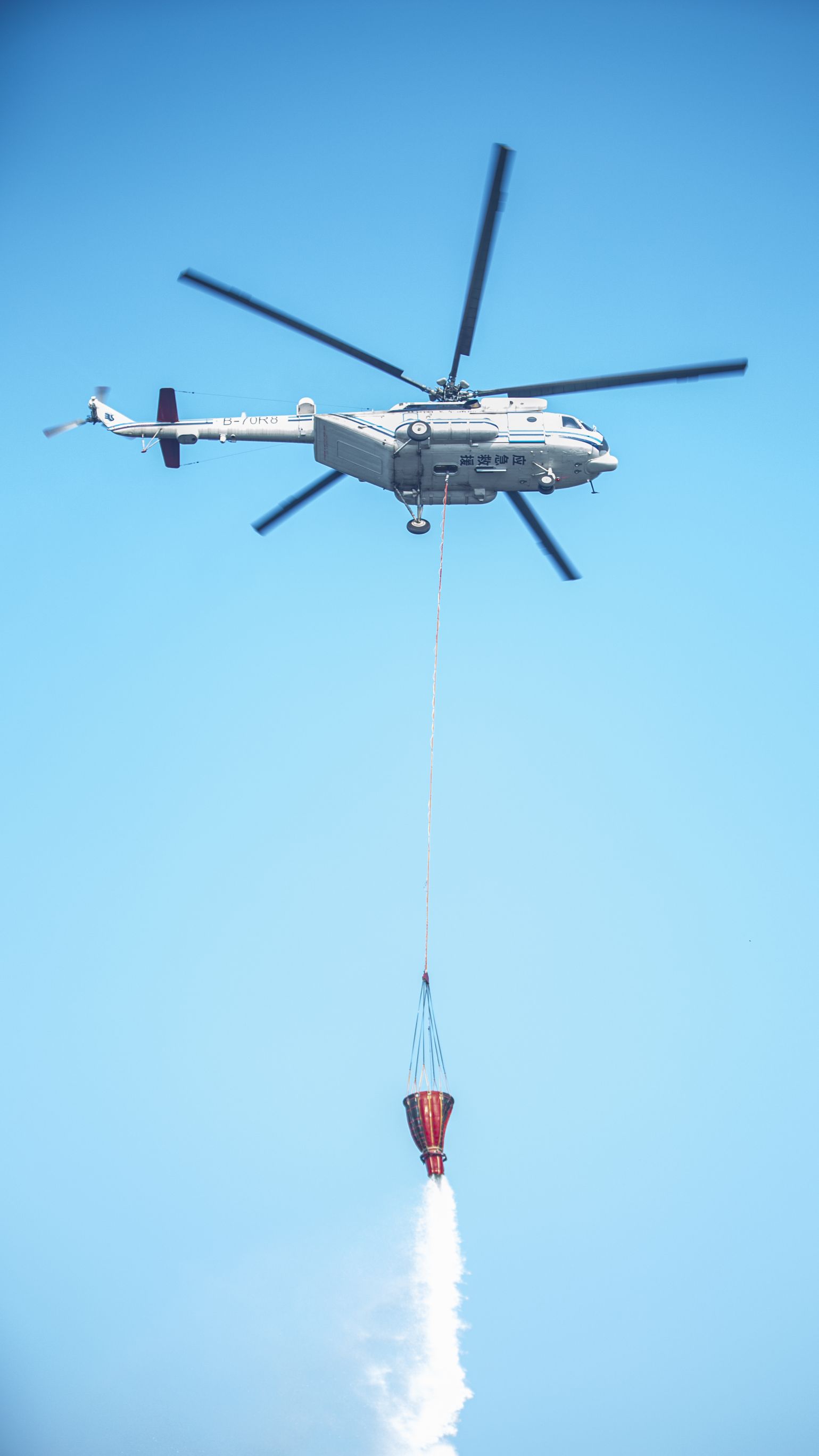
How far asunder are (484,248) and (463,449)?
4567 millimetres

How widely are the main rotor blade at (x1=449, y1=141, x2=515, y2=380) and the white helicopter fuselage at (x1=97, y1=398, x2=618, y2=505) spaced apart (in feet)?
5.72

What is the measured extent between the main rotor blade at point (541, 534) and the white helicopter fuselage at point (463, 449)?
34cm

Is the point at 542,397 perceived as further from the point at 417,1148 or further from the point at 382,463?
the point at 417,1148

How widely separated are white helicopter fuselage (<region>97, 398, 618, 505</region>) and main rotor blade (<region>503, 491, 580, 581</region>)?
338mm

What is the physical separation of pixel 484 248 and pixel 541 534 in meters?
6.69

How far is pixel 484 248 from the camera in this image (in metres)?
28.0

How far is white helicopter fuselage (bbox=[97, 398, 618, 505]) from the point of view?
102 ft

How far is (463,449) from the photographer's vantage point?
31.2 m

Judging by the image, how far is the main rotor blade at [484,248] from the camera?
88.8 ft

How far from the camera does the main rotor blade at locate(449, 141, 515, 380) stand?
1066 inches

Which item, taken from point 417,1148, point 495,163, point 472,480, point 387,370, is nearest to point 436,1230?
point 417,1148

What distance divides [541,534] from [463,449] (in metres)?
2.65

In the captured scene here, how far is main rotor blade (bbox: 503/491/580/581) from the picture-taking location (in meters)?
32.3

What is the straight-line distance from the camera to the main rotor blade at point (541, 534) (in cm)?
3234
